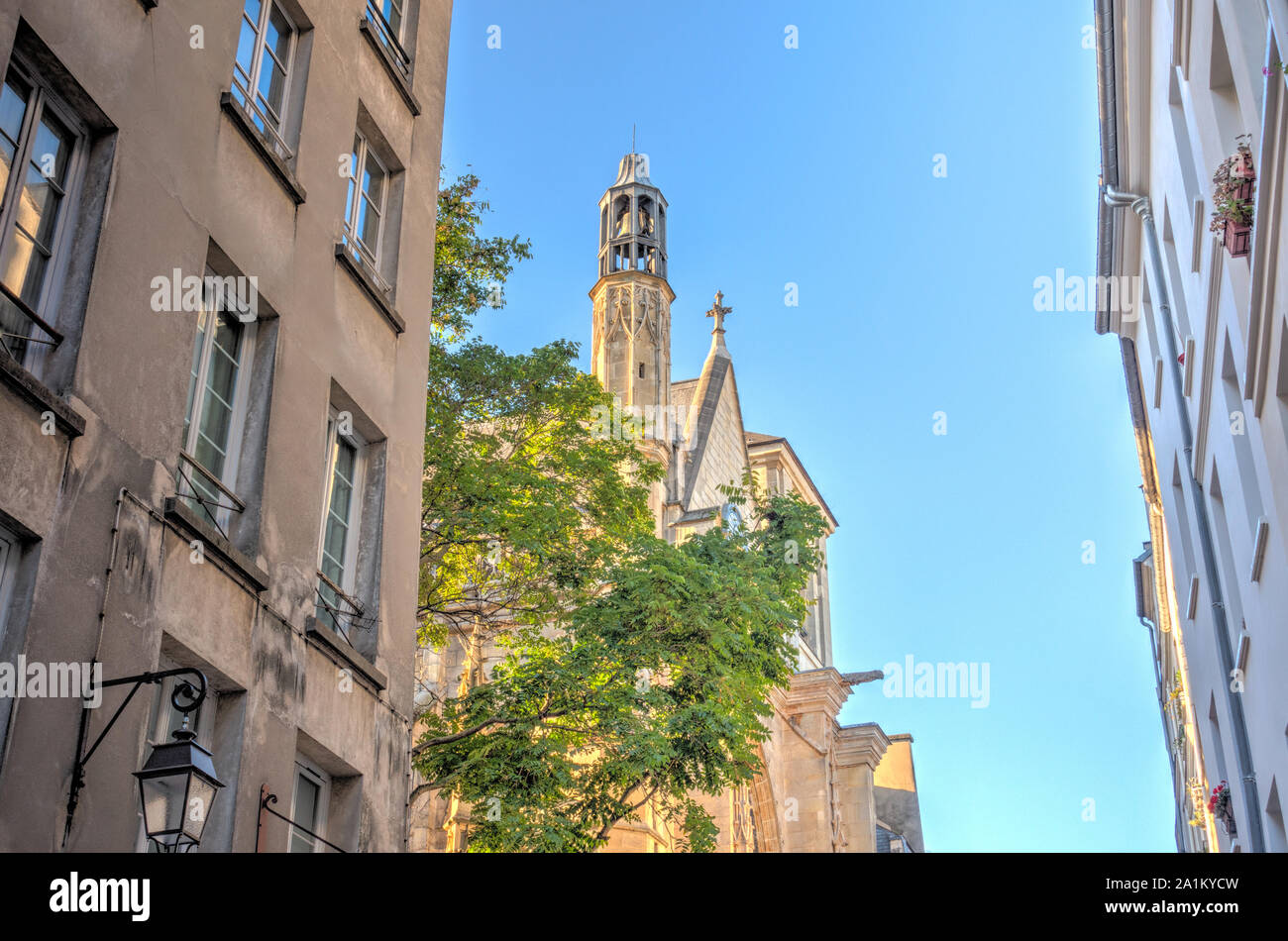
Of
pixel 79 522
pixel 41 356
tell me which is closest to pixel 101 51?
pixel 41 356

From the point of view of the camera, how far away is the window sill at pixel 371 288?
10.8 m

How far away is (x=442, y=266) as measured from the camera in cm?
1952

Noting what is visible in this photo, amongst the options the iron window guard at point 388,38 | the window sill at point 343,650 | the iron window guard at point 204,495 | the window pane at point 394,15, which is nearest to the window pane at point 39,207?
the iron window guard at point 204,495

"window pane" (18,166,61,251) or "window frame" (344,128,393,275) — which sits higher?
"window frame" (344,128,393,275)

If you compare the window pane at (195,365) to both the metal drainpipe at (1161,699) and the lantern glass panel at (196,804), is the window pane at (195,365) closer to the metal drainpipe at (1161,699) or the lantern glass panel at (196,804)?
the lantern glass panel at (196,804)

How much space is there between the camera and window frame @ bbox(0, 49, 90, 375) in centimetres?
704

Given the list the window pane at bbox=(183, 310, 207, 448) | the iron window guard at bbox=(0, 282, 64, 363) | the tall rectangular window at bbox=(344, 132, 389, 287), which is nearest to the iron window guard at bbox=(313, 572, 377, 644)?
the window pane at bbox=(183, 310, 207, 448)

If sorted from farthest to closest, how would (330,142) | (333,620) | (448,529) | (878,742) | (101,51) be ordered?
(878,742)
(448,529)
(330,142)
(333,620)
(101,51)

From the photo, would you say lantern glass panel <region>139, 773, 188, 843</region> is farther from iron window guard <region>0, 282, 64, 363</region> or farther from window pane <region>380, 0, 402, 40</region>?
window pane <region>380, 0, 402, 40</region>

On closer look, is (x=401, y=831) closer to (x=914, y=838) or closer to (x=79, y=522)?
(x=79, y=522)

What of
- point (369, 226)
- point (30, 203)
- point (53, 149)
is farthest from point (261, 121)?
point (30, 203)

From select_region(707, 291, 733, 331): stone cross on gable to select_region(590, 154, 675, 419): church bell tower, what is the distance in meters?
7.04

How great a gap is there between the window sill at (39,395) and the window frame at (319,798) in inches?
122
